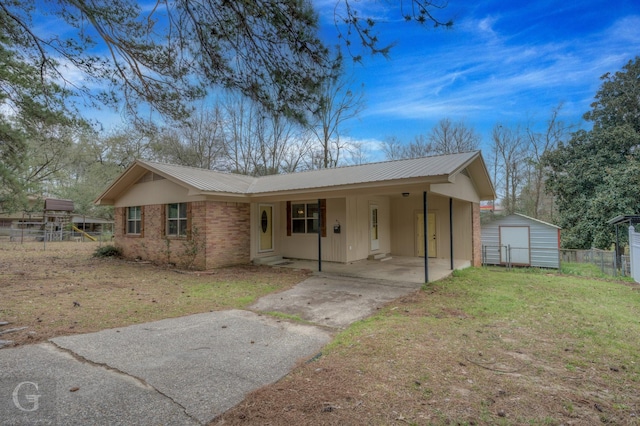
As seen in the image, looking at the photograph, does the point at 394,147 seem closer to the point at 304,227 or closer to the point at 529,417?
the point at 304,227

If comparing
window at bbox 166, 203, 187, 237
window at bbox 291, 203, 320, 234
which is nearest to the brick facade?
window at bbox 166, 203, 187, 237

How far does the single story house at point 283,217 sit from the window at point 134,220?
41 millimetres

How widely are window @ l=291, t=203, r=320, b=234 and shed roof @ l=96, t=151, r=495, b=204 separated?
991 mm

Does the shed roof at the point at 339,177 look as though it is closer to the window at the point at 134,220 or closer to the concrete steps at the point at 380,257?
the window at the point at 134,220

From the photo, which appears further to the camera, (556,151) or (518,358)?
(556,151)

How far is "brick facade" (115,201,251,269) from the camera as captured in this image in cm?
1059

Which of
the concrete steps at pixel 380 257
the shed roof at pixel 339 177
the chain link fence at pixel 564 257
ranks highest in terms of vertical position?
the shed roof at pixel 339 177

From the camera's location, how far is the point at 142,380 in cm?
321

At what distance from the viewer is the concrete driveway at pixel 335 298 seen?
18.9ft

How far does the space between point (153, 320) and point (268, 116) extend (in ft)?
12.5

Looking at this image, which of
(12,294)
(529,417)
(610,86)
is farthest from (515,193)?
(12,294)

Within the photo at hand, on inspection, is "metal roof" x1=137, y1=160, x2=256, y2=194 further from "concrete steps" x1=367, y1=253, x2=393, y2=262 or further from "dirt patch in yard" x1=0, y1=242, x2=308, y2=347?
"concrete steps" x1=367, y1=253, x2=393, y2=262

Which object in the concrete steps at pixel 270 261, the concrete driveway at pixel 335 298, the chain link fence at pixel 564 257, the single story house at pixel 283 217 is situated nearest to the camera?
the concrete driveway at pixel 335 298

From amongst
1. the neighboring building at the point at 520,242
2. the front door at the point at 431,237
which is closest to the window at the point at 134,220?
the front door at the point at 431,237
